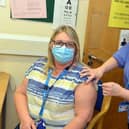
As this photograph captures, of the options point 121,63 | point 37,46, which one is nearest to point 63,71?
point 121,63

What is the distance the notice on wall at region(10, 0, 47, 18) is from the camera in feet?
8.43

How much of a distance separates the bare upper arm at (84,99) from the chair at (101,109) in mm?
94

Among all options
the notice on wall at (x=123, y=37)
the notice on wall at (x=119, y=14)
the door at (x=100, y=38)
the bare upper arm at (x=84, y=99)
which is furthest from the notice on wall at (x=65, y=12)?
the bare upper arm at (x=84, y=99)

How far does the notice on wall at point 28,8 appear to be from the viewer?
2.57 metres

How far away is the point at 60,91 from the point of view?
1924 mm

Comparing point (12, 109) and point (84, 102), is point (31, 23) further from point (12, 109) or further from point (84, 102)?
point (84, 102)

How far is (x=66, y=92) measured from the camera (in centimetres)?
192

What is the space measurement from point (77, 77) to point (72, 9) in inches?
34.4

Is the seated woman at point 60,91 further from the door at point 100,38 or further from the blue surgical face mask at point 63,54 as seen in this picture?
the door at point 100,38

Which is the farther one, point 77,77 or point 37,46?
point 37,46

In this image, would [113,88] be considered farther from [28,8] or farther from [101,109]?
[28,8]

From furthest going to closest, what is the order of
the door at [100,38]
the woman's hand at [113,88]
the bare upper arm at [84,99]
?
the door at [100,38] → the bare upper arm at [84,99] → the woman's hand at [113,88]

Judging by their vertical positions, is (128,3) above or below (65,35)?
above

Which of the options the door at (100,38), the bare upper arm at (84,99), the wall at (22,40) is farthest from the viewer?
the wall at (22,40)
